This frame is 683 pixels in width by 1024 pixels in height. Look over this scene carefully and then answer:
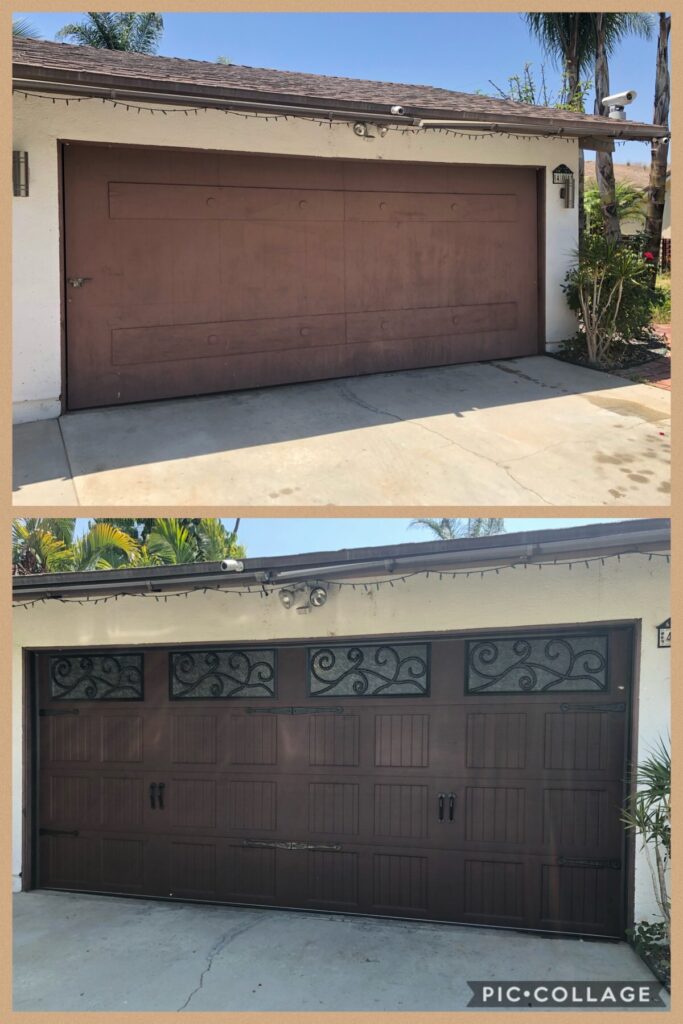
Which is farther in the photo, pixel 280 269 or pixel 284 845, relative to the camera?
pixel 280 269

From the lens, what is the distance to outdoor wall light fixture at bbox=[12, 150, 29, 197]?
245 inches

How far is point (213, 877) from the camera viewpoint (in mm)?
5953

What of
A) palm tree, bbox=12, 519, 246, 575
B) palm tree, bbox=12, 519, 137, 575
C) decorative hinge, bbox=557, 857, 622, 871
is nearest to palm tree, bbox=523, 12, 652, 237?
palm tree, bbox=12, 519, 246, 575

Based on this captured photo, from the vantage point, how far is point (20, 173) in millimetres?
6254

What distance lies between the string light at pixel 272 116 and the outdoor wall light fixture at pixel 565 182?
303 mm

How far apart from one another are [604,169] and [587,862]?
1279 cm

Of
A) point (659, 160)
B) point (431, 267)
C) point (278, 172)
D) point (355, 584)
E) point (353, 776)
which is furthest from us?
point (659, 160)

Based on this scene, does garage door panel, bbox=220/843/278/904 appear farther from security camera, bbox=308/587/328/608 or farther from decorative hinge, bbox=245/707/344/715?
security camera, bbox=308/587/328/608

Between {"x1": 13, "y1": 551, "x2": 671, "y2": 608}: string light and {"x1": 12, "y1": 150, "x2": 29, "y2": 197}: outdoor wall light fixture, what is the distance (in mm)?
3178

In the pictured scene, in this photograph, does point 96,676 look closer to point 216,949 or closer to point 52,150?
point 216,949

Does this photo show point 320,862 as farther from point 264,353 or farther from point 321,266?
point 321,266

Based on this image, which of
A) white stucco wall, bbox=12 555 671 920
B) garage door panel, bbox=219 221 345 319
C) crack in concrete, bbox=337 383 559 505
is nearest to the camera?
white stucco wall, bbox=12 555 671 920

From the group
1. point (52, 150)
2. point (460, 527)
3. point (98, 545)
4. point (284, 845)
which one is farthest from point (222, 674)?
point (460, 527)

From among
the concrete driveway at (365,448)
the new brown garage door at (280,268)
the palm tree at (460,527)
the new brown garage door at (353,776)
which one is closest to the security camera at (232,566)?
the concrete driveway at (365,448)
